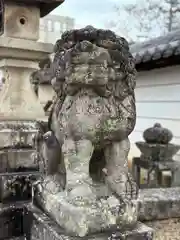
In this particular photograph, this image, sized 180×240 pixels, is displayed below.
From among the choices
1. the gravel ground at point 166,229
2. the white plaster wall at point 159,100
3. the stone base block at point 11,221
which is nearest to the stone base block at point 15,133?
the stone base block at point 11,221

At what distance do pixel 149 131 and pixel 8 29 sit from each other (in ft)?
9.15

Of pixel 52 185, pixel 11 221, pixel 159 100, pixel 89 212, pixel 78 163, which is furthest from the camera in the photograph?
pixel 159 100

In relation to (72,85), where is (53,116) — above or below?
below

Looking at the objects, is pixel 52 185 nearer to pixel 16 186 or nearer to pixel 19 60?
pixel 16 186

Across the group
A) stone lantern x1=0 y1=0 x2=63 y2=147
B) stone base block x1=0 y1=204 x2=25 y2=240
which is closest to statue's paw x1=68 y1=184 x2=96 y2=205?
stone base block x1=0 y1=204 x2=25 y2=240

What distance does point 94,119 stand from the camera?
1528mm

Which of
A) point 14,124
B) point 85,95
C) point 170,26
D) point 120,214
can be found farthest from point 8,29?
point 170,26

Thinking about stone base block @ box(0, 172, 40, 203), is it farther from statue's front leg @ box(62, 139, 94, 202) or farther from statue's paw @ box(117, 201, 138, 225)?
statue's paw @ box(117, 201, 138, 225)

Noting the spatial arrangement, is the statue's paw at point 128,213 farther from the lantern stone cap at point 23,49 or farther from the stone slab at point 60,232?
the lantern stone cap at point 23,49

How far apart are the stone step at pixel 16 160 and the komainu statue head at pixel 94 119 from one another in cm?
52

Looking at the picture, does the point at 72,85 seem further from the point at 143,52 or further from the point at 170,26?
the point at 170,26

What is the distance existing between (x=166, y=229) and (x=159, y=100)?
371 cm

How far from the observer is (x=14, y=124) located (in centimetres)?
219

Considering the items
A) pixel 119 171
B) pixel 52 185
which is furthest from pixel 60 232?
pixel 119 171
